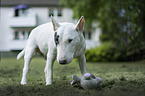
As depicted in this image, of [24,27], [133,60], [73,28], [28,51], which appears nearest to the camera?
[73,28]

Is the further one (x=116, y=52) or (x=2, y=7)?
(x=2, y=7)

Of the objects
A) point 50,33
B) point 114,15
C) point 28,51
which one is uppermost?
point 114,15

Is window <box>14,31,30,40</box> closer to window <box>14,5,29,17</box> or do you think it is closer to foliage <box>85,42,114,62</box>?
window <box>14,5,29,17</box>

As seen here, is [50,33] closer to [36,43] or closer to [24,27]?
[36,43]

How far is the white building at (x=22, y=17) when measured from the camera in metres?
28.8

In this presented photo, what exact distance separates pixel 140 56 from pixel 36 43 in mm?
9462

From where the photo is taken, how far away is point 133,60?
13812 millimetres

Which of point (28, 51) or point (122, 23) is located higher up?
point (122, 23)

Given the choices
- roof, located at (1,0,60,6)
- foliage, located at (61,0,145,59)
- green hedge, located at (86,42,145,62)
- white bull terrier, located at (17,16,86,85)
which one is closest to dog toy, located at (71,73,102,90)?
white bull terrier, located at (17,16,86,85)

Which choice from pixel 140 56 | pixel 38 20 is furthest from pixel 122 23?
pixel 38 20

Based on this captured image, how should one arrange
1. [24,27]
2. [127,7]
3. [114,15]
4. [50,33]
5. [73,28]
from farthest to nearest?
[24,27]
[114,15]
[127,7]
[50,33]
[73,28]

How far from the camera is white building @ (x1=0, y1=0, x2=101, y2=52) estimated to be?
1134 inches

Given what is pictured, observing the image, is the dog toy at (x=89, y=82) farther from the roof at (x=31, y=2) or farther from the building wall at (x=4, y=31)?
the building wall at (x=4, y=31)

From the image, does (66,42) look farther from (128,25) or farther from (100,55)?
(128,25)
